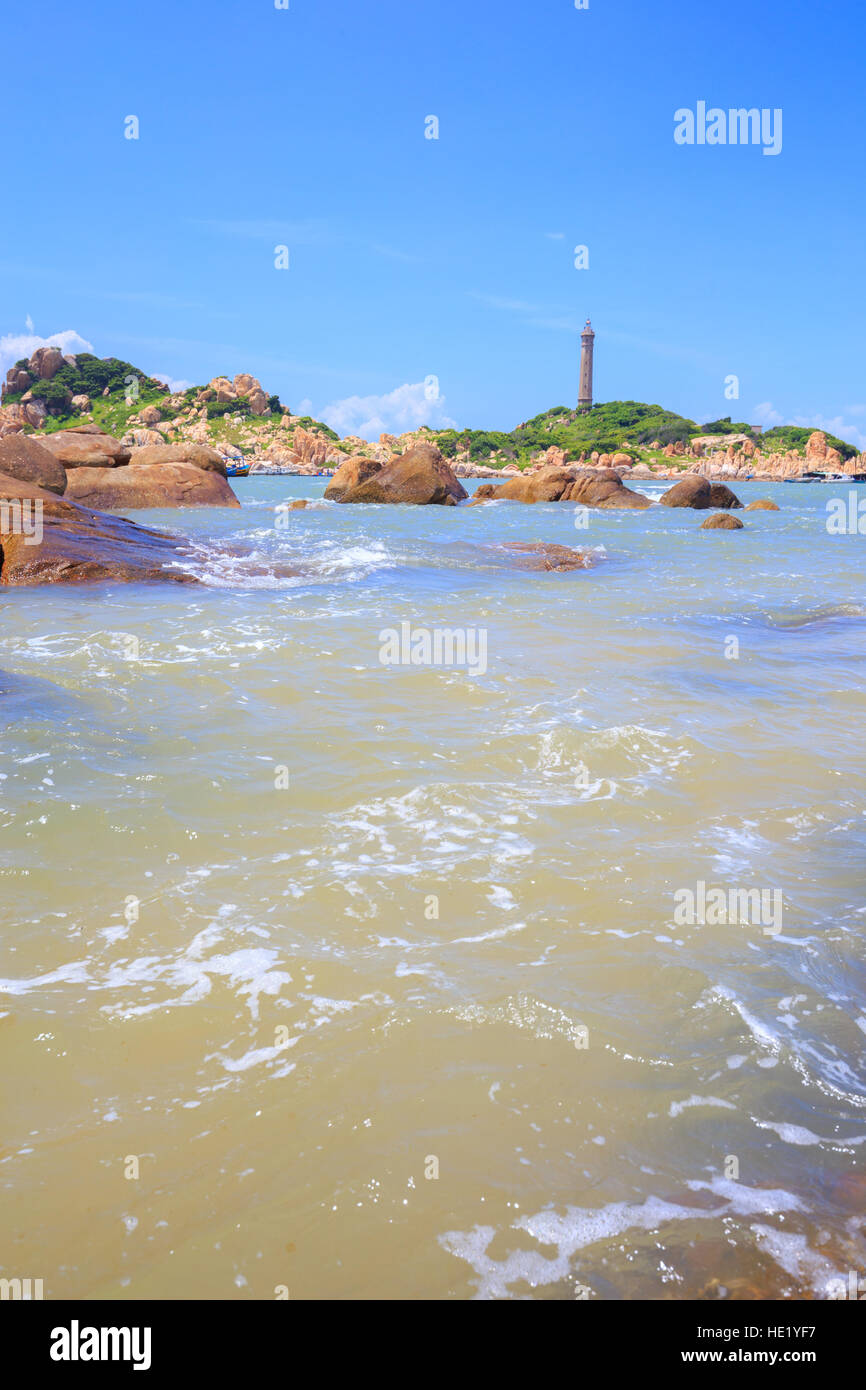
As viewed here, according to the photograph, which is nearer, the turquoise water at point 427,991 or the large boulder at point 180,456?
the turquoise water at point 427,991

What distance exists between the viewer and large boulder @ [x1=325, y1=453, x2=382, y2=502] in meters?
34.9

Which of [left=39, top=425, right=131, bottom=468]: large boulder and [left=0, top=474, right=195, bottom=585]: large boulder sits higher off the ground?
[left=39, top=425, right=131, bottom=468]: large boulder

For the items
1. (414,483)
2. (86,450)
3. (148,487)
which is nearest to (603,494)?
(414,483)

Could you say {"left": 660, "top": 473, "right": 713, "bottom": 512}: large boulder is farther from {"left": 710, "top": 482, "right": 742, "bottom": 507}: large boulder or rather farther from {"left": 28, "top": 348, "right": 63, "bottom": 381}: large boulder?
{"left": 28, "top": 348, "right": 63, "bottom": 381}: large boulder

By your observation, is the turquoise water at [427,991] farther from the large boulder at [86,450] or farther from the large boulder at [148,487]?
the large boulder at [86,450]

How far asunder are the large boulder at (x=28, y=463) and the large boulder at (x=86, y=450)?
7445mm

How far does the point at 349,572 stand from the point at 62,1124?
1206 centimetres

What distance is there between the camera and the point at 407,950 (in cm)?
300

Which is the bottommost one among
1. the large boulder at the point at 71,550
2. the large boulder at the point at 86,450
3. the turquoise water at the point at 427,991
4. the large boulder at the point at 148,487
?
the turquoise water at the point at 427,991

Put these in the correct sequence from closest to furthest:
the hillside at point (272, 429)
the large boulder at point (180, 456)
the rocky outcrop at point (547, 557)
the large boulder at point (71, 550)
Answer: the large boulder at point (71, 550), the rocky outcrop at point (547, 557), the large boulder at point (180, 456), the hillside at point (272, 429)

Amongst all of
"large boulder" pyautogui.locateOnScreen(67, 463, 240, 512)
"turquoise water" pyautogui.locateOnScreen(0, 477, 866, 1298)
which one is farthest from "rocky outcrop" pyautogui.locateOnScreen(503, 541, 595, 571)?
"large boulder" pyautogui.locateOnScreen(67, 463, 240, 512)

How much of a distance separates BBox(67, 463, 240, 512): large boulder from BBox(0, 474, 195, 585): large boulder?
9.61 metres

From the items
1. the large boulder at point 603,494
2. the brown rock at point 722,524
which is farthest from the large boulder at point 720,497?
the brown rock at point 722,524

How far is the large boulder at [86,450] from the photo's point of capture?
24561mm
